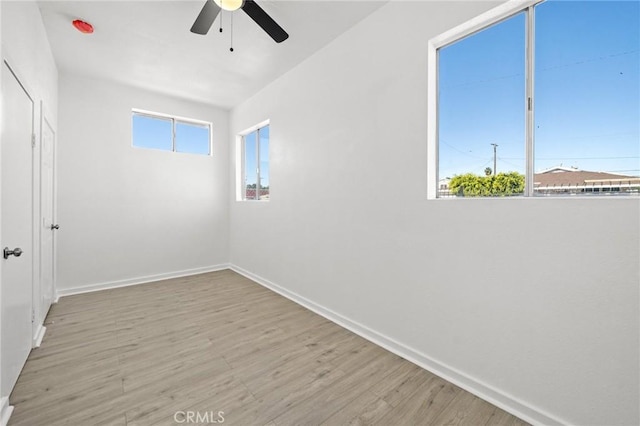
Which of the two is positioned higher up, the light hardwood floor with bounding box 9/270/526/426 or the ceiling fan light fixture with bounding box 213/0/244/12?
the ceiling fan light fixture with bounding box 213/0/244/12

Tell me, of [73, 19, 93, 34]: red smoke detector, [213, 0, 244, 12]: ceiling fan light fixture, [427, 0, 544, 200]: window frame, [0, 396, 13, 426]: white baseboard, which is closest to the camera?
[0, 396, 13, 426]: white baseboard

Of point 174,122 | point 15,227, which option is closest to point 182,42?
point 174,122

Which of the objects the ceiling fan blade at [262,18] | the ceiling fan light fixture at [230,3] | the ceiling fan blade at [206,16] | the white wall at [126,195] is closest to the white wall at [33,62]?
the white wall at [126,195]

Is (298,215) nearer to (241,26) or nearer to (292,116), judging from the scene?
(292,116)

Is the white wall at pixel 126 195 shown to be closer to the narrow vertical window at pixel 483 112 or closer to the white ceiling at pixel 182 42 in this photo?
the white ceiling at pixel 182 42

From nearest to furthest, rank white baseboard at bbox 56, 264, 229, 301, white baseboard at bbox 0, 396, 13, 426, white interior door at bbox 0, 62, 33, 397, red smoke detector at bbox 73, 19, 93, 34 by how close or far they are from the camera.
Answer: white baseboard at bbox 0, 396, 13, 426 → white interior door at bbox 0, 62, 33, 397 → red smoke detector at bbox 73, 19, 93, 34 → white baseboard at bbox 56, 264, 229, 301

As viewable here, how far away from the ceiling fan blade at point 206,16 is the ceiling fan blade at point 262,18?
210 mm

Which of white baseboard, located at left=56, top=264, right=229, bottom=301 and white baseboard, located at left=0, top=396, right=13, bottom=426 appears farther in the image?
white baseboard, located at left=56, top=264, right=229, bottom=301

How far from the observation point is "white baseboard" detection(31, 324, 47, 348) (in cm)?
230

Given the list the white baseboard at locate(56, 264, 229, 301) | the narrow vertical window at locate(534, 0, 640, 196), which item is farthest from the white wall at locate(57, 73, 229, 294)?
the narrow vertical window at locate(534, 0, 640, 196)

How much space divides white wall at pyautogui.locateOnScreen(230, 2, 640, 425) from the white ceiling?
239 mm
